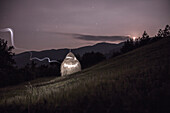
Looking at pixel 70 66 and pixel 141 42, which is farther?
pixel 141 42

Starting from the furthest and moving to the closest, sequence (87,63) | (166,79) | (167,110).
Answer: (87,63) → (166,79) → (167,110)

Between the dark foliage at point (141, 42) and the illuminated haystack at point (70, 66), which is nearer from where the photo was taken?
the illuminated haystack at point (70, 66)

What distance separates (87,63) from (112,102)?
50.4 meters

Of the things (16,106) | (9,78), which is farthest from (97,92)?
(9,78)

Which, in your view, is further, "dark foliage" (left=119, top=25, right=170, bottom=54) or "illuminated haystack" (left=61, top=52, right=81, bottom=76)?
"dark foliage" (left=119, top=25, right=170, bottom=54)

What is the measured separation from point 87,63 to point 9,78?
27285 mm

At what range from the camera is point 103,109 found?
16.6ft

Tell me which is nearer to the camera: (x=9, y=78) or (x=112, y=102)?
(x=112, y=102)

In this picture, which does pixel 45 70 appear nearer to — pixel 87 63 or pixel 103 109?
pixel 87 63

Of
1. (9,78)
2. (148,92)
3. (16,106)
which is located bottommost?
(9,78)

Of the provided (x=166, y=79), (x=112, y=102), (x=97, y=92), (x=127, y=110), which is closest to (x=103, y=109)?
(x=112, y=102)

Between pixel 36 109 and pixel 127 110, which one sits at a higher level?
pixel 127 110

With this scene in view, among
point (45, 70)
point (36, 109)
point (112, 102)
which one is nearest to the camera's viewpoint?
point (112, 102)

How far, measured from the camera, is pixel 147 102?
4.91 metres
